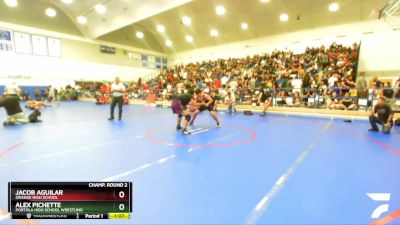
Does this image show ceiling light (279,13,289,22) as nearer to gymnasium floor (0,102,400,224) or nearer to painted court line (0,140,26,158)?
gymnasium floor (0,102,400,224)

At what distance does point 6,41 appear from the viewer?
714 inches

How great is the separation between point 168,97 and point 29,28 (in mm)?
13739

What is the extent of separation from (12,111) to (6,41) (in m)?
14.9

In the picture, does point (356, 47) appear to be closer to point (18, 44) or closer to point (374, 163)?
point (374, 163)

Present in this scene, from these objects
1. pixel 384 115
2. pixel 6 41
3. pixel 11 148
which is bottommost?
pixel 11 148

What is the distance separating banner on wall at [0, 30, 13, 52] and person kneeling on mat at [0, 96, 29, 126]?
14.4m

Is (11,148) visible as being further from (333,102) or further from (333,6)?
(333,6)

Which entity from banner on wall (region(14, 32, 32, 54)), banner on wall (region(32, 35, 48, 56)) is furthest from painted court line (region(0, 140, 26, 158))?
banner on wall (region(32, 35, 48, 56))

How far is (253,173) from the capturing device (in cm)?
350

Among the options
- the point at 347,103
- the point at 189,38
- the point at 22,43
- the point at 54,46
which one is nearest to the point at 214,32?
the point at 189,38
